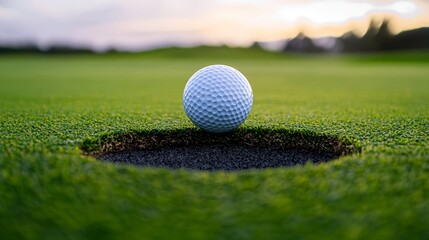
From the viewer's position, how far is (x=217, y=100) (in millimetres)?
3490

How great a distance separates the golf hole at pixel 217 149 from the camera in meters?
3.07

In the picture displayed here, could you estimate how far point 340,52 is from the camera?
6134cm

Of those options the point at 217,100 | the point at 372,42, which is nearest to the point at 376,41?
the point at 372,42

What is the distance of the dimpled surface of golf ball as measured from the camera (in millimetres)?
3445

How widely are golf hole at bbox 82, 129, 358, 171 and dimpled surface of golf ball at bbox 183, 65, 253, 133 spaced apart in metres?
0.16

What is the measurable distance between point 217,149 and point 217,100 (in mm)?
440

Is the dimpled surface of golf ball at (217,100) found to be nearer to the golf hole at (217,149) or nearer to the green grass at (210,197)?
the golf hole at (217,149)

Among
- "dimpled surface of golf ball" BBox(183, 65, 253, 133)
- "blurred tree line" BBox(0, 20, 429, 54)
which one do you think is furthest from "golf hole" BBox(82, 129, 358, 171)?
"blurred tree line" BBox(0, 20, 429, 54)

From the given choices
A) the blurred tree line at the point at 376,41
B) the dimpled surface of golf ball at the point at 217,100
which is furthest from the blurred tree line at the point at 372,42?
the dimpled surface of golf ball at the point at 217,100

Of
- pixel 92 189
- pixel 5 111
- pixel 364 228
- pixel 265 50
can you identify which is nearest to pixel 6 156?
pixel 92 189

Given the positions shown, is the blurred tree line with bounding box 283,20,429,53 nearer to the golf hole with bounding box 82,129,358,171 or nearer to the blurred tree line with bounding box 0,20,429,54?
the blurred tree line with bounding box 0,20,429,54

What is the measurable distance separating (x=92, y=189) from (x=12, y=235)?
42 centimetres

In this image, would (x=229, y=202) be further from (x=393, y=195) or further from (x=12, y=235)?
(x=12, y=235)

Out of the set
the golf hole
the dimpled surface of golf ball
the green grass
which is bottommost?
the golf hole
